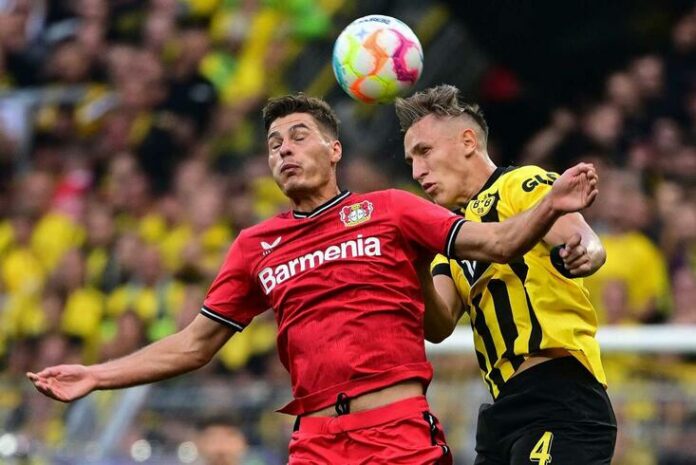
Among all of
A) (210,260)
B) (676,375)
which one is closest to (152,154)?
(210,260)

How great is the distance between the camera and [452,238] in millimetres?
5059

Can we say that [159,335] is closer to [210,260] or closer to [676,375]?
[210,260]

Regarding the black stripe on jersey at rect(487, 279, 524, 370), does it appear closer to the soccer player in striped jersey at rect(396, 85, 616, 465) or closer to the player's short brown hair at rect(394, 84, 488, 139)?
the soccer player in striped jersey at rect(396, 85, 616, 465)

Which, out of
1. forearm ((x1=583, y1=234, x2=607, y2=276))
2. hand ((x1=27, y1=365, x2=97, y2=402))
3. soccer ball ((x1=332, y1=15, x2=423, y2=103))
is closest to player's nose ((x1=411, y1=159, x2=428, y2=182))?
soccer ball ((x1=332, y1=15, x2=423, y2=103))

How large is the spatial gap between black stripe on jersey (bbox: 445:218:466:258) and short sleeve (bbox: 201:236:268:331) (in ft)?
2.97

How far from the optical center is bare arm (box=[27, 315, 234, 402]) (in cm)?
554

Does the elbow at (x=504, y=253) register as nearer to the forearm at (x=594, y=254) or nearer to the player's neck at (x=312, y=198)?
the forearm at (x=594, y=254)

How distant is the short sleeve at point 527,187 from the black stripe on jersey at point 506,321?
32 centimetres

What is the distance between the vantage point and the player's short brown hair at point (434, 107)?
5.85m

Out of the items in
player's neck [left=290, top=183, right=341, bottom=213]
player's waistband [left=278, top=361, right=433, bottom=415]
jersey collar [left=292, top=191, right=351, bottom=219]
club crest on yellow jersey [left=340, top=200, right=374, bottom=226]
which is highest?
player's neck [left=290, top=183, right=341, bottom=213]

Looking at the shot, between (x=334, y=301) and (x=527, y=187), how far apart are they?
85cm

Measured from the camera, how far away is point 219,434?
311 inches

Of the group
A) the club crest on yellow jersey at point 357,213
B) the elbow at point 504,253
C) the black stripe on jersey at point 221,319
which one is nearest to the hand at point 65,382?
the black stripe on jersey at point 221,319

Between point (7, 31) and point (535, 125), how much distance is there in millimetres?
5067
